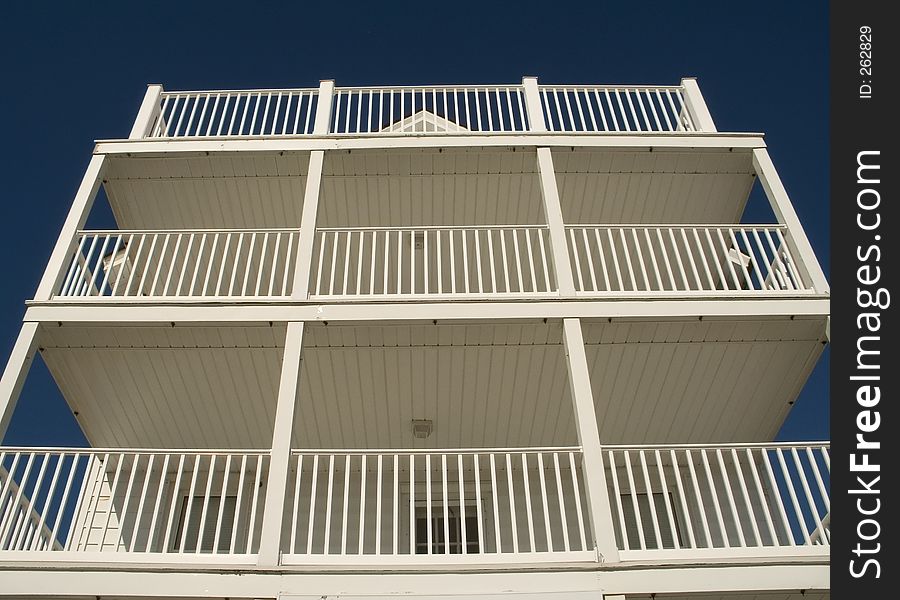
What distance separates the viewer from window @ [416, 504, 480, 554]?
9.54 m

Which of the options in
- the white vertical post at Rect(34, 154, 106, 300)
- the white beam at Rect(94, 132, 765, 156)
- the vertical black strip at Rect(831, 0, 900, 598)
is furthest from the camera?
the white beam at Rect(94, 132, 765, 156)

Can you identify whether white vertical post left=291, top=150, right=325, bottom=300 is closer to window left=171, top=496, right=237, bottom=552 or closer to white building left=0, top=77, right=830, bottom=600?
white building left=0, top=77, right=830, bottom=600

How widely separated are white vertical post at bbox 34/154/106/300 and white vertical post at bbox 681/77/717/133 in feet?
25.7

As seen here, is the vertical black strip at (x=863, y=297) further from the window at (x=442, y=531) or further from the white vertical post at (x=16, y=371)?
the white vertical post at (x=16, y=371)

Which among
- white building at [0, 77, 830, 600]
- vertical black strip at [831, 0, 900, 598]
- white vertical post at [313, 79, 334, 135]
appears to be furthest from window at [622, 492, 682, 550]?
white vertical post at [313, 79, 334, 135]

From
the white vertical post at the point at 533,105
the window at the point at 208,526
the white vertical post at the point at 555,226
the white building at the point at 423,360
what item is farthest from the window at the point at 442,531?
the white vertical post at the point at 533,105

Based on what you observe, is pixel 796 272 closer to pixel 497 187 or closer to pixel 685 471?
pixel 685 471

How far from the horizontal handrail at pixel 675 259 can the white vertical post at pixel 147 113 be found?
229 inches

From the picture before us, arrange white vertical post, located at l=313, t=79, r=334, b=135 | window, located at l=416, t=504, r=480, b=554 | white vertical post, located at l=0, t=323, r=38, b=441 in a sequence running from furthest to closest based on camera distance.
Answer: white vertical post, located at l=313, t=79, r=334, b=135
window, located at l=416, t=504, r=480, b=554
white vertical post, located at l=0, t=323, r=38, b=441

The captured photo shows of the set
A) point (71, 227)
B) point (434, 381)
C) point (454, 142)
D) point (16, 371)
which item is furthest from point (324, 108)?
point (16, 371)

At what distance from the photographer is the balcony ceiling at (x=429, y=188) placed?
1000cm

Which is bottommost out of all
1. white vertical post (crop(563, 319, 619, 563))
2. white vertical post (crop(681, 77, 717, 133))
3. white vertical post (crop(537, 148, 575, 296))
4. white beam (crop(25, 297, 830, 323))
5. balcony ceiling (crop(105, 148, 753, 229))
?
white vertical post (crop(563, 319, 619, 563))

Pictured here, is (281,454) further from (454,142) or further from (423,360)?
(454,142)

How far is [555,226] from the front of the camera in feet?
28.6
